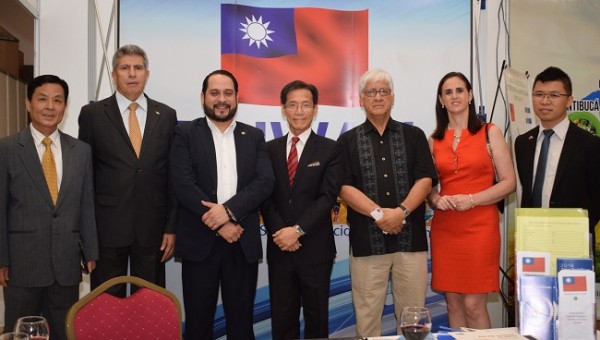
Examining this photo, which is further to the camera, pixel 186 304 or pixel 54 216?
pixel 186 304

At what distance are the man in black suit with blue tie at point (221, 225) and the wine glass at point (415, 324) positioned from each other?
1.64 metres

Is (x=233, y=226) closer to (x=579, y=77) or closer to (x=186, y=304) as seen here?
(x=186, y=304)

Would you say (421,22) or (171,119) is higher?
(421,22)

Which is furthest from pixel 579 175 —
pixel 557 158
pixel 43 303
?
pixel 43 303

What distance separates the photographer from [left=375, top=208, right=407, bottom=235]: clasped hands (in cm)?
321

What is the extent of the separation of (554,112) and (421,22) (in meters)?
1.42

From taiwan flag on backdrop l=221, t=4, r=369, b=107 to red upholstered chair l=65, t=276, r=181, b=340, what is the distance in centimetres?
237

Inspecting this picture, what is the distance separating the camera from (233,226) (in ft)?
10.3

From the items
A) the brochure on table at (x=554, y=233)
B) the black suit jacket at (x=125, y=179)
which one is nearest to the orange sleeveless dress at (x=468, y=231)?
the brochure on table at (x=554, y=233)

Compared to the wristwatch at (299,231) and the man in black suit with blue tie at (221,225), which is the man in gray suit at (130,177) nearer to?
the man in black suit with blue tie at (221,225)

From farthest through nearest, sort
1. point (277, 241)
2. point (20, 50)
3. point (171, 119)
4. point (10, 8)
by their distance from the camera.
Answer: point (20, 50)
point (10, 8)
point (171, 119)
point (277, 241)

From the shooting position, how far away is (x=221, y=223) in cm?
309

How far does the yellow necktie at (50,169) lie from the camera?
3025 mm

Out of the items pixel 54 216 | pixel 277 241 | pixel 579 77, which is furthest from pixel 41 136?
pixel 579 77
